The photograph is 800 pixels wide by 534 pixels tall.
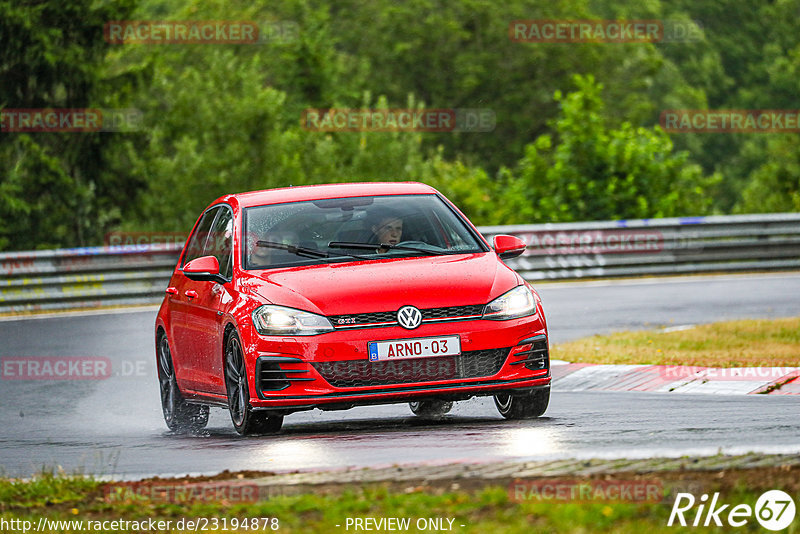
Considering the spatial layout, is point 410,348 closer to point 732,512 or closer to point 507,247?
point 507,247

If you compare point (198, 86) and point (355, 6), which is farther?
point (355, 6)

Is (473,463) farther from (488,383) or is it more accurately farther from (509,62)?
(509,62)

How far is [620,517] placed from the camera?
5.82 m

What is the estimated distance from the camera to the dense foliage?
32375mm

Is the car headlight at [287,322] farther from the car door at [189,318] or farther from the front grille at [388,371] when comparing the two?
the car door at [189,318]

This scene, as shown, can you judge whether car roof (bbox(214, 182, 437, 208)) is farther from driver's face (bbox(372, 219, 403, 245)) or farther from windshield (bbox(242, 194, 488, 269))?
driver's face (bbox(372, 219, 403, 245))

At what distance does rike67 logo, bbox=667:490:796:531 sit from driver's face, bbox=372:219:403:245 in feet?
14.5

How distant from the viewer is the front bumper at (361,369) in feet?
29.8

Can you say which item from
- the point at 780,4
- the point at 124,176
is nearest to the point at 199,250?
the point at 124,176

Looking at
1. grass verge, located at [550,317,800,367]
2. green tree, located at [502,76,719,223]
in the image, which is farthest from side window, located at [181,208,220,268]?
green tree, located at [502,76,719,223]

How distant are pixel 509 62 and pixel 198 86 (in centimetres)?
2299

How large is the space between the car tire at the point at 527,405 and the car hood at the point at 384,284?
0.80 meters

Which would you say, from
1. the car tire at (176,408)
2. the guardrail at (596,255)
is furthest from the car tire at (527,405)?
the guardrail at (596,255)

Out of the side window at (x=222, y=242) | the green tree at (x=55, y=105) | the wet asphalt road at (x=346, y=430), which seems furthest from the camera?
the green tree at (x=55, y=105)
